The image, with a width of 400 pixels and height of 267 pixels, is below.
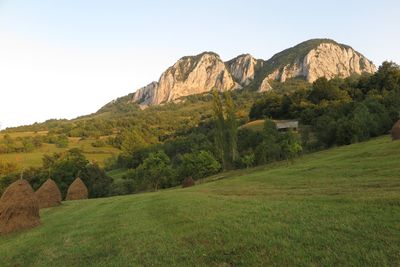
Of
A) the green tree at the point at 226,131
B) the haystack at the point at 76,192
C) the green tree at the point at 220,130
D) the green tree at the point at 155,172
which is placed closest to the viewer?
the haystack at the point at 76,192

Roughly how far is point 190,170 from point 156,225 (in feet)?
172

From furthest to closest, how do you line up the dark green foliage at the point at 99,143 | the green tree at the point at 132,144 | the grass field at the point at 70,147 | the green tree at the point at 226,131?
the dark green foliage at the point at 99,143 < the green tree at the point at 132,144 < the grass field at the point at 70,147 < the green tree at the point at 226,131

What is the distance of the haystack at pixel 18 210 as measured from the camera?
22.3 m

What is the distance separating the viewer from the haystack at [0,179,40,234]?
2233 centimetres

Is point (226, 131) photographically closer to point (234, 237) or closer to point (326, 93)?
point (326, 93)

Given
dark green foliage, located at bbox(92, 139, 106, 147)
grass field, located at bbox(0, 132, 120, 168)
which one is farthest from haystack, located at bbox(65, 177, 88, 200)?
dark green foliage, located at bbox(92, 139, 106, 147)

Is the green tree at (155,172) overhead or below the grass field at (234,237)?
below

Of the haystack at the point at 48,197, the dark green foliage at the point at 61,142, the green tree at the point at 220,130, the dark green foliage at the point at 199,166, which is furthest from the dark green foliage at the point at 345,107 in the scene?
the dark green foliage at the point at 61,142

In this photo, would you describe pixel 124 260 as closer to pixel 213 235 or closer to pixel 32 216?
pixel 213 235

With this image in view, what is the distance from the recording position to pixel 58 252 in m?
14.5

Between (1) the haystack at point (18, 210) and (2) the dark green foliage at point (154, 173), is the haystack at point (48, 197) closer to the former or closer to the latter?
(1) the haystack at point (18, 210)

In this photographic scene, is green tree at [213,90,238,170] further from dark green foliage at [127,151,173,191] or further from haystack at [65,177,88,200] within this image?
haystack at [65,177,88,200]

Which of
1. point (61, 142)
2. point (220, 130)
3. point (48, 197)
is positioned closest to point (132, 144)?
point (61, 142)

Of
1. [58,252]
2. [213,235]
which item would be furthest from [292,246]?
[58,252]
